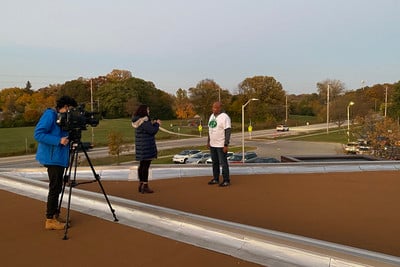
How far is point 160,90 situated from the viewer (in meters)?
89.9

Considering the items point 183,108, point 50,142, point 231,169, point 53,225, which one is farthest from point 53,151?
point 183,108

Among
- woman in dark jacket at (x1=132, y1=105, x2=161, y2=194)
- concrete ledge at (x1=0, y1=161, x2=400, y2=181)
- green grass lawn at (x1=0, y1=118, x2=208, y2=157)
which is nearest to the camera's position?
woman in dark jacket at (x1=132, y1=105, x2=161, y2=194)

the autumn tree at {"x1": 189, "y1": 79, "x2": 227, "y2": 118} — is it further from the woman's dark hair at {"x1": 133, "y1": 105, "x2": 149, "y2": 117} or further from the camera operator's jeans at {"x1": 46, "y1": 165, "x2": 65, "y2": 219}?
the camera operator's jeans at {"x1": 46, "y1": 165, "x2": 65, "y2": 219}

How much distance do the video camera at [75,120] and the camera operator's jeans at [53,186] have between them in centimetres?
43

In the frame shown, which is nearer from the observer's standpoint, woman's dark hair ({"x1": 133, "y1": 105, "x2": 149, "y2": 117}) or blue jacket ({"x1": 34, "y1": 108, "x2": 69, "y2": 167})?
blue jacket ({"x1": 34, "y1": 108, "x2": 69, "y2": 167})

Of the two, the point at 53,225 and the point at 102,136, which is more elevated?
the point at 53,225

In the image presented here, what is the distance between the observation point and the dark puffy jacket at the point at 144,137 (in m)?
6.03

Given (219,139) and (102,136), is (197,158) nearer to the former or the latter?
(219,139)

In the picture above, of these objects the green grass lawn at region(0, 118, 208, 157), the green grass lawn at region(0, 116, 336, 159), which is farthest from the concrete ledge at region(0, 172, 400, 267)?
the green grass lawn at region(0, 118, 208, 157)

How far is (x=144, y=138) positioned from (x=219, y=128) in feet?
4.64

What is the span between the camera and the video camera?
417cm

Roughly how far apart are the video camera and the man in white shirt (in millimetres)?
2767

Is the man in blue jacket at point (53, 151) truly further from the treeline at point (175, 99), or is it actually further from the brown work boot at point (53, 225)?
the treeline at point (175, 99)

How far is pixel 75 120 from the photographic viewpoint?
420cm
